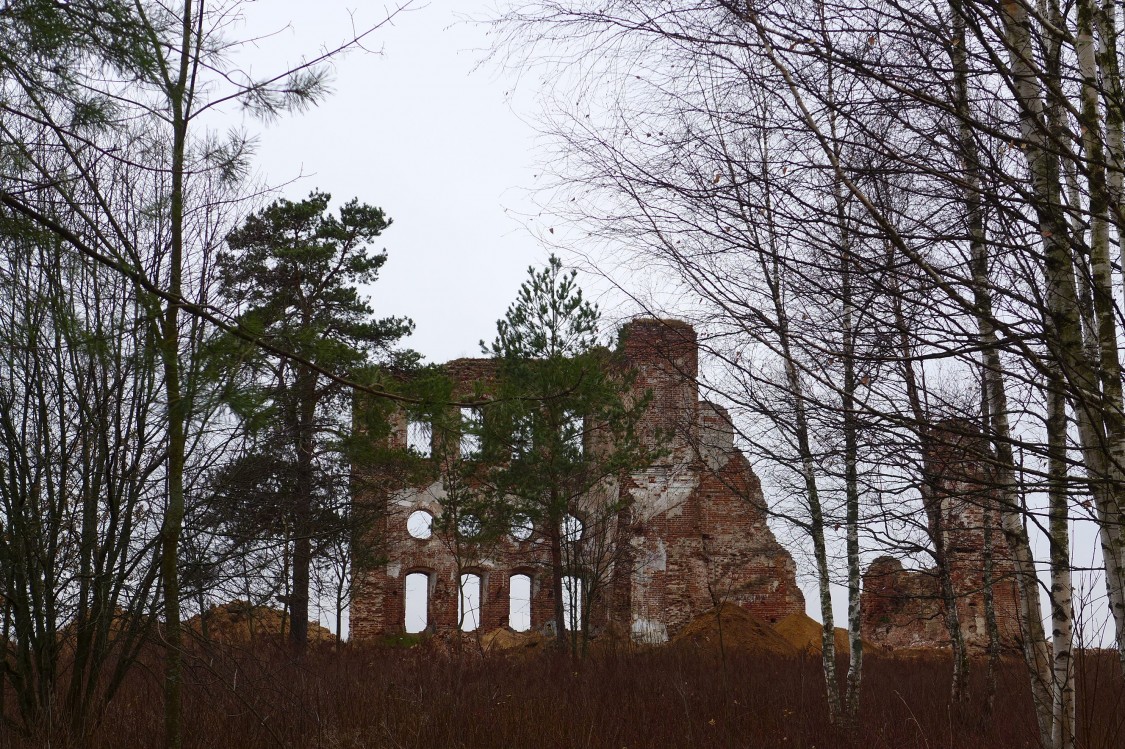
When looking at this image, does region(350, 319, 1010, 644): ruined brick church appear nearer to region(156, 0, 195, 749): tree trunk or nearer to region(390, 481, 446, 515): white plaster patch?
region(390, 481, 446, 515): white plaster patch

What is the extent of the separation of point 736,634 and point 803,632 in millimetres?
2542

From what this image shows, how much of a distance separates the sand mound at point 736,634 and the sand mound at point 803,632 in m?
0.53

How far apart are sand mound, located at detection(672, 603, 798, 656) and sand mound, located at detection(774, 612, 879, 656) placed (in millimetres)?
530

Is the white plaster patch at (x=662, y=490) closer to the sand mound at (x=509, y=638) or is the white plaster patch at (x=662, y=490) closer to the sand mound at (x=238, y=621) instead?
the sand mound at (x=509, y=638)

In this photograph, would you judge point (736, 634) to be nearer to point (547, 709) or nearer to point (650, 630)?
point (650, 630)

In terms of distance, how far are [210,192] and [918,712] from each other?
8019 millimetres

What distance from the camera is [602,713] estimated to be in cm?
769

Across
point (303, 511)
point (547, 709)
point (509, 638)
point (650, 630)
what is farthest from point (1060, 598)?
point (509, 638)

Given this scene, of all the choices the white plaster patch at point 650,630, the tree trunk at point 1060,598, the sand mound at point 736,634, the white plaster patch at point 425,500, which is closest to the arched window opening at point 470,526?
the sand mound at point 736,634

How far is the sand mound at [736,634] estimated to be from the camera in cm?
1766

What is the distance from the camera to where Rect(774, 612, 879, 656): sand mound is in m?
19.4

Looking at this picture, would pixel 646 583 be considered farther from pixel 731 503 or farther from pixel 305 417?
pixel 305 417

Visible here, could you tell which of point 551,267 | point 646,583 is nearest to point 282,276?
point 551,267

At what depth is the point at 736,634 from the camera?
59.6 ft
